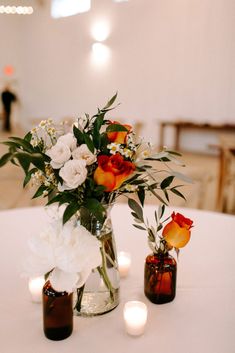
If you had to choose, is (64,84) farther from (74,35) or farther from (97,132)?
(97,132)

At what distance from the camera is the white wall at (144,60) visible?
225 inches

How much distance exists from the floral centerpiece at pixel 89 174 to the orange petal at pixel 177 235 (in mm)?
85

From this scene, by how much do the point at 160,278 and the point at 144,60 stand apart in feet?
19.8

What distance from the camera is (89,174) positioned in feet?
2.13

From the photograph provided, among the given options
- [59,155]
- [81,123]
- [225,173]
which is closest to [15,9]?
[225,173]

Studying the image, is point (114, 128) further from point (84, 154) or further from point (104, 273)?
point (104, 273)

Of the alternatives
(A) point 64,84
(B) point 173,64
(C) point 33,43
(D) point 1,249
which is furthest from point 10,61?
(D) point 1,249

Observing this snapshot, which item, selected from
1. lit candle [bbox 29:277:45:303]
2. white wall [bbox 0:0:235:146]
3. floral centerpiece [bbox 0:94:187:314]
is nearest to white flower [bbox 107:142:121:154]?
floral centerpiece [bbox 0:94:187:314]

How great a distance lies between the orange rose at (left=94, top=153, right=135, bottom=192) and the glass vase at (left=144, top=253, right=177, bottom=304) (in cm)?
25

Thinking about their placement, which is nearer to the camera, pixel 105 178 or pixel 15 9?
pixel 105 178

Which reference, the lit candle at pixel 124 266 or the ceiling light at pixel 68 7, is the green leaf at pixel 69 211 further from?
the ceiling light at pixel 68 7

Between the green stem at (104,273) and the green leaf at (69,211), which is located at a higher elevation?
the green leaf at (69,211)

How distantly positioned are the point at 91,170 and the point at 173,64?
19.2 feet

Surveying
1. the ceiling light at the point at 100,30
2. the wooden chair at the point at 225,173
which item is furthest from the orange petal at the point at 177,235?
the ceiling light at the point at 100,30
